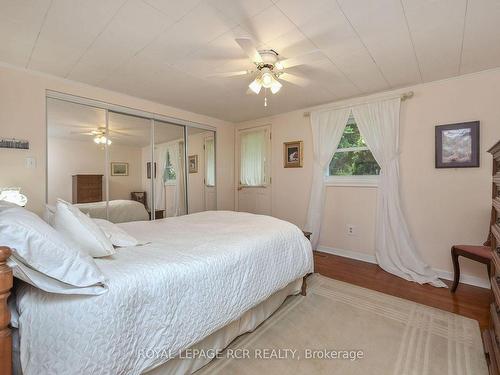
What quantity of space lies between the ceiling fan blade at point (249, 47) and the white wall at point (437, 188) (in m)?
2.16

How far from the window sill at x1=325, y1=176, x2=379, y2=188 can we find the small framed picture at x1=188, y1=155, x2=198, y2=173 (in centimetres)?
226

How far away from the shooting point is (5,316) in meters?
0.89

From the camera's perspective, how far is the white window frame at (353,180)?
3422 millimetres

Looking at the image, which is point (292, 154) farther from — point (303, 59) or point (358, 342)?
Result: point (358, 342)

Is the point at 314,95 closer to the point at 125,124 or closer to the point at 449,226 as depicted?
the point at 449,226

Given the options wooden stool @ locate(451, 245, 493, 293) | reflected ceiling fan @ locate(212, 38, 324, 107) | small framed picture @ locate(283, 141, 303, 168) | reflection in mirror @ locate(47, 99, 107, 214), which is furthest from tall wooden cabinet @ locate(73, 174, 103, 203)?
wooden stool @ locate(451, 245, 493, 293)

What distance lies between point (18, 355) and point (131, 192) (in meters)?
2.63

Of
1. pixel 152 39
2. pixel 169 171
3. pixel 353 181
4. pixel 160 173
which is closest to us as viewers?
pixel 152 39

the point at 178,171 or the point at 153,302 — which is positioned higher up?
the point at 178,171

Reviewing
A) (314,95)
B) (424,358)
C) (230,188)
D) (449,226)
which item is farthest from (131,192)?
(449,226)

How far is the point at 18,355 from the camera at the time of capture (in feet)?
3.26

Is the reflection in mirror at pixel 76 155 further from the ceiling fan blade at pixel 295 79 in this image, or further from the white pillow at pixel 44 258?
the ceiling fan blade at pixel 295 79

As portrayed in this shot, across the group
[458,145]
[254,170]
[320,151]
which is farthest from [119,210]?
[458,145]

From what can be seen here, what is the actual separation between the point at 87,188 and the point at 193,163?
1.68 metres
